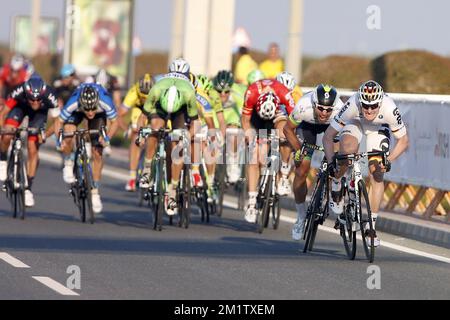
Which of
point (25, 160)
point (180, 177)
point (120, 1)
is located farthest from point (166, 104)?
point (120, 1)

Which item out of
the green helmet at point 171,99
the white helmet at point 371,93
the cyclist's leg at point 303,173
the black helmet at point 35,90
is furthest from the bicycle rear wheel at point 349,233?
the black helmet at point 35,90

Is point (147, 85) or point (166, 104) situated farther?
point (147, 85)

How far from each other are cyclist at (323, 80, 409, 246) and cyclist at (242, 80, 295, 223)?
3052 millimetres

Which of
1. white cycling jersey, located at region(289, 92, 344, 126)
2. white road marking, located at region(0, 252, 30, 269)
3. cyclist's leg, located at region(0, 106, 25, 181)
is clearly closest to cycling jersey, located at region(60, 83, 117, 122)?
cyclist's leg, located at region(0, 106, 25, 181)

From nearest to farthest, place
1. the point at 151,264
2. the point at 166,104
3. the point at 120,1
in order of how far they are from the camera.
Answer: the point at 151,264, the point at 166,104, the point at 120,1

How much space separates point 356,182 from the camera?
15320mm

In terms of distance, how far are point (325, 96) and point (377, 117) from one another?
45.3 inches

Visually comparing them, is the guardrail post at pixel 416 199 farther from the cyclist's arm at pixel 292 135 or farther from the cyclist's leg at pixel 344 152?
the cyclist's leg at pixel 344 152

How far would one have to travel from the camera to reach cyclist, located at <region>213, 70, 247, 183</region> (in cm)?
2202

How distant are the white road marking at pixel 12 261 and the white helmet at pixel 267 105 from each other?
4569 mm

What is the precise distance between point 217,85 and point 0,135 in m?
3.31

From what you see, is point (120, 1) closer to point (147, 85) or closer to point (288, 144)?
point (147, 85)

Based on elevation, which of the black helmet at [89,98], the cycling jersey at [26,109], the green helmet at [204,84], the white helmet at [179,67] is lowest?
the cycling jersey at [26,109]

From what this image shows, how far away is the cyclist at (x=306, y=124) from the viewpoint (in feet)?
54.6
